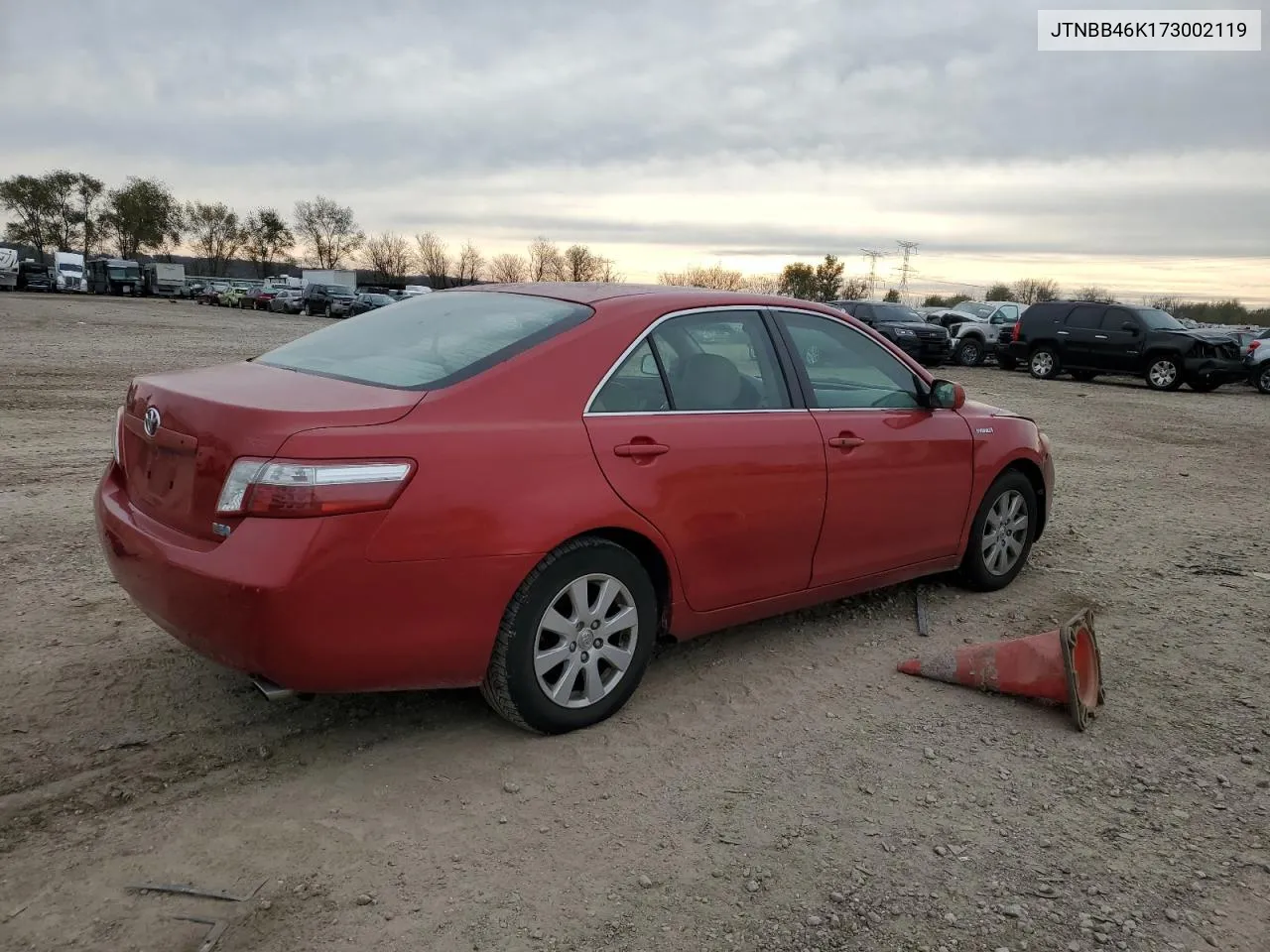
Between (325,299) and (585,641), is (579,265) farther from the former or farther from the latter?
(585,641)

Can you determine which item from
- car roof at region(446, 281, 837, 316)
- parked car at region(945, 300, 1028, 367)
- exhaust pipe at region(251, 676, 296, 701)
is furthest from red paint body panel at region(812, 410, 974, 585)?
parked car at region(945, 300, 1028, 367)

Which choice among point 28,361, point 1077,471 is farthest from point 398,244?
point 1077,471

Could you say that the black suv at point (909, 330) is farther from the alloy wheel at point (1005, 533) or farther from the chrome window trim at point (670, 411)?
the chrome window trim at point (670, 411)

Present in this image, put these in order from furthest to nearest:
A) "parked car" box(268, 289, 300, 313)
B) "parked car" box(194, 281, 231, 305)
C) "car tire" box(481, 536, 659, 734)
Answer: "parked car" box(194, 281, 231, 305) → "parked car" box(268, 289, 300, 313) → "car tire" box(481, 536, 659, 734)

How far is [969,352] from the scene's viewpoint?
26.2 meters

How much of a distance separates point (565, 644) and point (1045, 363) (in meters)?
22.4

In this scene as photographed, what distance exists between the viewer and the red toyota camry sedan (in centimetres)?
281

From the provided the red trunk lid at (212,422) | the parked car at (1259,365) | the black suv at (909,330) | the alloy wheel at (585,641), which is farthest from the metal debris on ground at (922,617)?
the parked car at (1259,365)

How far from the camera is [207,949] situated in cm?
229

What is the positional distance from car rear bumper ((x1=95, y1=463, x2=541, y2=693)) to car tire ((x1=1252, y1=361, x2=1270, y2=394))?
2462 centimetres

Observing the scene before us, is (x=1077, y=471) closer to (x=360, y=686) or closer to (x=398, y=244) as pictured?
(x=360, y=686)

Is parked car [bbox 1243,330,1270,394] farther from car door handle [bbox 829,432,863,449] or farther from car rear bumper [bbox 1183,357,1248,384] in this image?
car door handle [bbox 829,432,863,449]

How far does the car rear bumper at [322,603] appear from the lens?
2750 millimetres

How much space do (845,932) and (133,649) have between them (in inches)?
120
